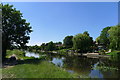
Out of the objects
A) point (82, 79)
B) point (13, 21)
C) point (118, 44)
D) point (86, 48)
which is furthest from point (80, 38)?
point (82, 79)

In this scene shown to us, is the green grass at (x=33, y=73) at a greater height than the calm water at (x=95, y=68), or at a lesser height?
greater

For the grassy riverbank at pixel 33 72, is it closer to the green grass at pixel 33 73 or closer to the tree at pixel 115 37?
the green grass at pixel 33 73

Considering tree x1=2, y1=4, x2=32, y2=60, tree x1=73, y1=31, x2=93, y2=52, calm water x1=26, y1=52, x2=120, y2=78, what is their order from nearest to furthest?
calm water x1=26, y1=52, x2=120, y2=78
tree x1=2, y1=4, x2=32, y2=60
tree x1=73, y1=31, x2=93, y2=52

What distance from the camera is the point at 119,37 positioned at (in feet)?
112

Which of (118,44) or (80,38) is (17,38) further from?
(80,38)

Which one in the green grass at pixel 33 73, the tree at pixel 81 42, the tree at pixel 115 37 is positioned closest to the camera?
the green grass at pixel 33 73

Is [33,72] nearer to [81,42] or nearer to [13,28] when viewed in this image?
[13,28]

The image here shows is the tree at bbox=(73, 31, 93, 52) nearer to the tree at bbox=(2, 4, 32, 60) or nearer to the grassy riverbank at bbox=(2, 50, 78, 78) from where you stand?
the tree at bbox=(2, 4, 32, 60)

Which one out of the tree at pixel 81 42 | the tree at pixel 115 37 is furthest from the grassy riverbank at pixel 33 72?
the tree at pixel 81 42

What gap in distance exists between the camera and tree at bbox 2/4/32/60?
2477 cm

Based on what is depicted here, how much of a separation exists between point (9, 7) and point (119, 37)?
2931 cm

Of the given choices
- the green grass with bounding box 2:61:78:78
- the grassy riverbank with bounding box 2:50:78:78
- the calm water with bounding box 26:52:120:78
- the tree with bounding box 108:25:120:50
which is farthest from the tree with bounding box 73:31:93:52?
the green grass with bounding box 2:61:78:78

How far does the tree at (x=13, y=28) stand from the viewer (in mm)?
24773

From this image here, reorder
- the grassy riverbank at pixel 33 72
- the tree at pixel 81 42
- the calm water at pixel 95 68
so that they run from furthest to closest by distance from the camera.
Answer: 1. the tree at pixel 81 42
2. the calm water at pixel 95 68
3. the grassy riverbank at pixel 33 72
